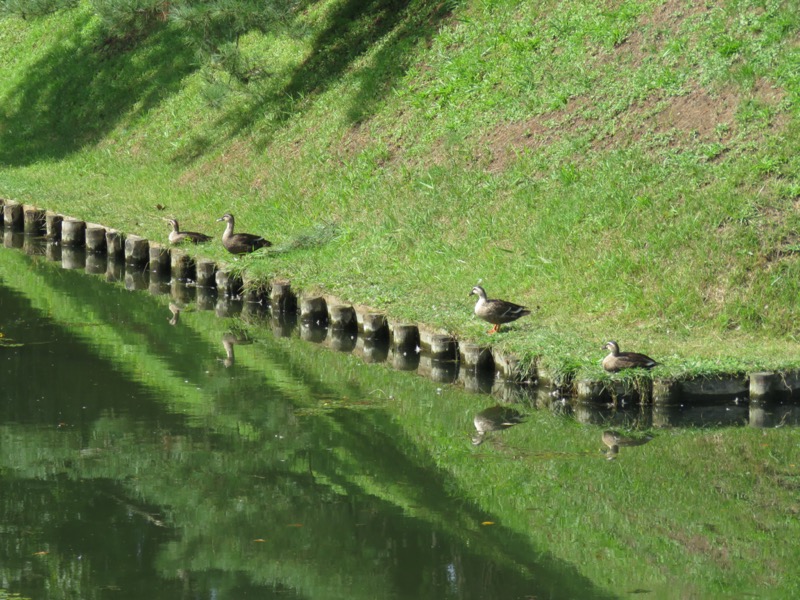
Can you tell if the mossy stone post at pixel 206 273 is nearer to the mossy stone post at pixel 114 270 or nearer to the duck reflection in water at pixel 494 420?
the mossy stone post at pixel 114 270

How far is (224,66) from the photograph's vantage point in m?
27.1

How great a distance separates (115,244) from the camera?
72.8 ft

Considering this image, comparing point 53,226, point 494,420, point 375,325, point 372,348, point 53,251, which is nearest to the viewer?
point 494,420

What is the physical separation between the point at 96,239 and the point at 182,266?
3.25 metres

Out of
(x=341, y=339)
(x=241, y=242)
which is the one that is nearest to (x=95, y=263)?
(x=241, y=242)

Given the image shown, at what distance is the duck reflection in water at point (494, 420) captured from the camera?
12659mm

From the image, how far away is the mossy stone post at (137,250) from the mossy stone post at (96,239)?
1426mm

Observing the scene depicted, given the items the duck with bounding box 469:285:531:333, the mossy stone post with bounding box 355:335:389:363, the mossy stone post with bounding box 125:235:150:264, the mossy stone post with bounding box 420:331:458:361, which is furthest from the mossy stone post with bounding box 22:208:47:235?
the duck with bounding box 469:285:531:333

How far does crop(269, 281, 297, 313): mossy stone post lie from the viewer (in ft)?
59.1

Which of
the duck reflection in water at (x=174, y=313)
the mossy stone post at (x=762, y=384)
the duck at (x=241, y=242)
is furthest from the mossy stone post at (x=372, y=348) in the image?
the mossy stone post at (x=762, y=384)

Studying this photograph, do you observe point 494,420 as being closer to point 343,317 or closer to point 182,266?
point 343,317

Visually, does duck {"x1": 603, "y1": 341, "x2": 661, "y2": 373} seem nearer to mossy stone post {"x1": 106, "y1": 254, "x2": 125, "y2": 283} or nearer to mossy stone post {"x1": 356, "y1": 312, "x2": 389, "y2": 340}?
mossy stone post {"x1": 356, "y1": 312, "x2": 389, "y2": 340}

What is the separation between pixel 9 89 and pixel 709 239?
26.3 m

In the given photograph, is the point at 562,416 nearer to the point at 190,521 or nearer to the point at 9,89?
the point at 190,521
